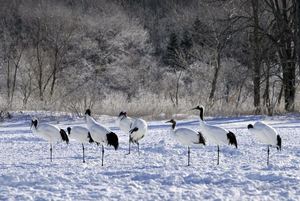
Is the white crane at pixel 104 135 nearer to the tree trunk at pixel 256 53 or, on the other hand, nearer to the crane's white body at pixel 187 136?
the crane's white body at pixel 187 136

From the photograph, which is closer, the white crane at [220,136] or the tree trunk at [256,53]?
the white crane at [220,136]

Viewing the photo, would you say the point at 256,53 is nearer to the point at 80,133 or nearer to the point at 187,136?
the point at 187,136

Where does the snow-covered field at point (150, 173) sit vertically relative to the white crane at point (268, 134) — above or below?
below

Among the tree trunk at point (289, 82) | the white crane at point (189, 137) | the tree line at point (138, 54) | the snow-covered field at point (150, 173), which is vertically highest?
the tree line at point (138, 54)

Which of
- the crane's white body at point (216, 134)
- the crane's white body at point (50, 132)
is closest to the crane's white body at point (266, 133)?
the crane's white body at point (216, 134)

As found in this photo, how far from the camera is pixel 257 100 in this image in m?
27.2

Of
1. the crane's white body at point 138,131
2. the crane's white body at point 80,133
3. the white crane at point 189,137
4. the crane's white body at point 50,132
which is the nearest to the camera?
the white crane at point 189,137

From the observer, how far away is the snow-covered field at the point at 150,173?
820 cm

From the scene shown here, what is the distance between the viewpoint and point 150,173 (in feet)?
31.0

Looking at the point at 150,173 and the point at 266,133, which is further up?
the point at 266,133

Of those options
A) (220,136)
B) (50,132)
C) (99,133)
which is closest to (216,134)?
(220,136)

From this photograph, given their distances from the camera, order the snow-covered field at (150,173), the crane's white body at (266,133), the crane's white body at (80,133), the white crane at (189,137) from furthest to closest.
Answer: the crane's white body at (80,133), the white crane at (189,137), the crane's white body at (266,133), the snow-covered field at (150,173)

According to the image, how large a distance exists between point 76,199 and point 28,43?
42293 mm

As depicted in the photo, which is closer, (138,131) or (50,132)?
(50,132)
